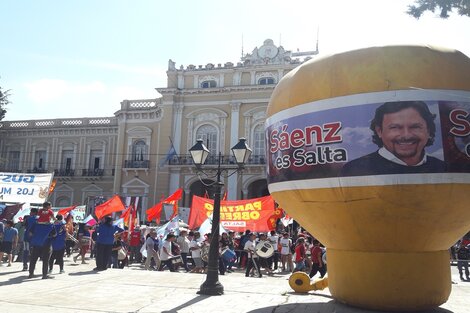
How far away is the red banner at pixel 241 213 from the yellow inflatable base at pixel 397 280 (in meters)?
8.94

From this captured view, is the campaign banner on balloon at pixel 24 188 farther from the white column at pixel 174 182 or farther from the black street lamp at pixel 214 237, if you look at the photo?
the white column at pixel 174 182

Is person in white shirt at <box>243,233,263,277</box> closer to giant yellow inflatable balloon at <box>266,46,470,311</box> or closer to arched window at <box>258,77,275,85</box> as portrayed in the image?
giant yellow inflatable balloon at <box>266,46,470,311</box>

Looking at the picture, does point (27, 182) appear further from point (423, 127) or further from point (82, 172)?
point (82, 172)

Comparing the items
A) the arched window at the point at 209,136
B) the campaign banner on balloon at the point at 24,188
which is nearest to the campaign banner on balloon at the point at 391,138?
the campaign banner on balloon at the point at 24,188

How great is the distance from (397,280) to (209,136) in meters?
27.2

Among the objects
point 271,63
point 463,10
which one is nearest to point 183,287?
point 463,10

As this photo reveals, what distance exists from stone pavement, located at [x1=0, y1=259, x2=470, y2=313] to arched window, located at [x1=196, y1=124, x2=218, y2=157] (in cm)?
2207

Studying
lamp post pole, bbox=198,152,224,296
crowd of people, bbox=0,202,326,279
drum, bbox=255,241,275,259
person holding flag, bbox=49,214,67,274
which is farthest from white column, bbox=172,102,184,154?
lamp post pole, bbox=198,152,224,296

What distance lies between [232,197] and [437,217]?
2540 cm

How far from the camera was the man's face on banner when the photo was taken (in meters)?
5.73

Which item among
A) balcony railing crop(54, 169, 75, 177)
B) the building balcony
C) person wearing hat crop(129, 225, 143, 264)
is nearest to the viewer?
person wearing hat crop(129, 225, 143, 264)

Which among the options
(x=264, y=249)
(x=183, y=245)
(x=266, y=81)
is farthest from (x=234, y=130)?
(x=264, y=249)

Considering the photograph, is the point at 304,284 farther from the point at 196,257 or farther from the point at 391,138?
the point at 196,257

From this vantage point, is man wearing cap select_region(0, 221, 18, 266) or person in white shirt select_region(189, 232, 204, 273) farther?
person in white shirt select_region(189, 232, 204, 273)
